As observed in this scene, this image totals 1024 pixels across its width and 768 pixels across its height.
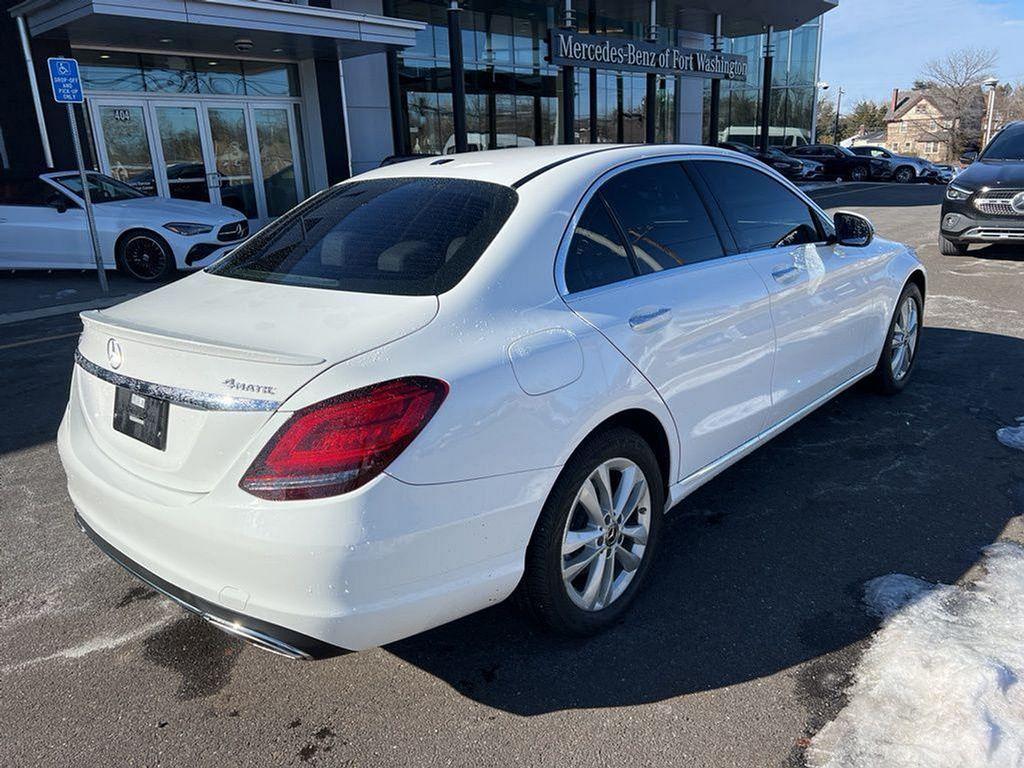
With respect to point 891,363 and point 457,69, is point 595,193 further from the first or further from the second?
point 457,69

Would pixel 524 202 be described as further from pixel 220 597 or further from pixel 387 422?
pixel 220 597

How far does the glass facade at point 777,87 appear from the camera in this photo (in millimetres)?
32781

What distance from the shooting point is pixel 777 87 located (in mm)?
33625

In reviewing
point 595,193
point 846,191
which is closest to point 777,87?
point 846,191

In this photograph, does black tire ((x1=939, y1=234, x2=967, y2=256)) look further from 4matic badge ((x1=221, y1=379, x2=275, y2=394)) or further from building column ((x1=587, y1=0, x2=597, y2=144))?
building column ((x1=587, y1=0, x2=597, y2=144))

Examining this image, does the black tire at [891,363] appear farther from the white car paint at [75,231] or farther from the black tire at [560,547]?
Answer: the white car paint at [75,231]

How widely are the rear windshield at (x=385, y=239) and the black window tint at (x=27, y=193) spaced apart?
8.72 metres

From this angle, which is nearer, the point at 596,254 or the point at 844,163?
the point at 596,254

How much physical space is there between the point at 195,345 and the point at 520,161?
148 centimetres

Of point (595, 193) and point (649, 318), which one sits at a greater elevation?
point (595, 193)

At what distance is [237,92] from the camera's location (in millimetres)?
16125

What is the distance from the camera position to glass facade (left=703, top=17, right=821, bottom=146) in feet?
108

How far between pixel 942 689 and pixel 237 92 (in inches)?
660

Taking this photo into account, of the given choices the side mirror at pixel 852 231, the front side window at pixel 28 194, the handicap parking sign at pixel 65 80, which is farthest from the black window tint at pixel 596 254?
the front side window at pixel 28 194
